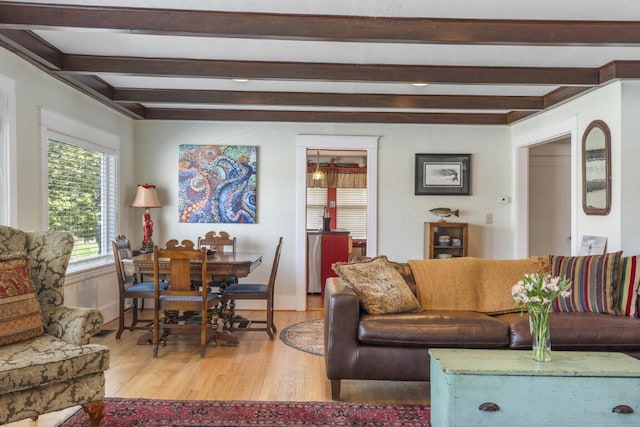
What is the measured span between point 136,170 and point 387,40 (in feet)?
12.8

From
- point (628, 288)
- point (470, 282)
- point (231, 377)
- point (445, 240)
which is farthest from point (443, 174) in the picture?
point (231, 377)

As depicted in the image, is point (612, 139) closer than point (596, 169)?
Yes

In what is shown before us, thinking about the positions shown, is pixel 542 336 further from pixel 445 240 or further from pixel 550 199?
pixel 550 199

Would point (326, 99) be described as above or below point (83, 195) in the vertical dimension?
above

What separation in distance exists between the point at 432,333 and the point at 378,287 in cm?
49

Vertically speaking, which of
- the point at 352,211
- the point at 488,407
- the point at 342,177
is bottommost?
the point at 488,407

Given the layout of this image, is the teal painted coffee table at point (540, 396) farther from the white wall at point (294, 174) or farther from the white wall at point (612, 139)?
the white wall at point (294, 174)

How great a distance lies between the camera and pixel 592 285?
316 centimetres

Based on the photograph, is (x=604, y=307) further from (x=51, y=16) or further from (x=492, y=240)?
(x=51, y=16)

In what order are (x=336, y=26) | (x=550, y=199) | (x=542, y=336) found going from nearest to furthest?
(x=542, y=336) < (x=336, y=26) < (x=550, y=199)

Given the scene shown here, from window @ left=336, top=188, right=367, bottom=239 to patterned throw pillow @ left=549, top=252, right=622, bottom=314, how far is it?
21.1ft

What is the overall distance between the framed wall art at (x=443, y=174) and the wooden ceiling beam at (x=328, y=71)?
186 cm

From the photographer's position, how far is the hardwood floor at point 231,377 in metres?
2.95

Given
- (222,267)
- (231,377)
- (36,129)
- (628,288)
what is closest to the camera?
(628,288)
